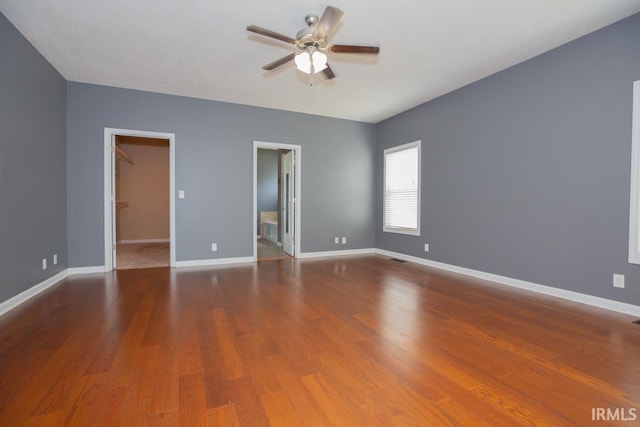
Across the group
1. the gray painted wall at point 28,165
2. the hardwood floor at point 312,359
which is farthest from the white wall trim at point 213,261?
the gray painted wall at point 28,165

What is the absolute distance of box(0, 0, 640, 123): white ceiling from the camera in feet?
8.66

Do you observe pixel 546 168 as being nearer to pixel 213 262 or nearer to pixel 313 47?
pixel 313 47

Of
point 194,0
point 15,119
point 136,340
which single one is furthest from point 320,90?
point 136,340

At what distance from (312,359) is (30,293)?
3345mm

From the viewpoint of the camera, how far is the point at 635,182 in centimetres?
274

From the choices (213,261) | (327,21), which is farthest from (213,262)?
(327,21)

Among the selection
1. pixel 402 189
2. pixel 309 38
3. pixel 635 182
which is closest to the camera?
pixel 309 38

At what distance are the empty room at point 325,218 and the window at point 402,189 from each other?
5cm

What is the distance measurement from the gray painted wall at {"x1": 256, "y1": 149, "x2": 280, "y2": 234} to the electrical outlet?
8003mm

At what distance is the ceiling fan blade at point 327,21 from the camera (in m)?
2.24

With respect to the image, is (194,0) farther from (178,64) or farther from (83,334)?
(83,334)

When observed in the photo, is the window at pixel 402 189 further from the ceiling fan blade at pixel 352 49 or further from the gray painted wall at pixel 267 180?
the gray painted wall at pixel 267 180

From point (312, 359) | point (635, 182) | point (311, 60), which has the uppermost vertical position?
point (311, 60)

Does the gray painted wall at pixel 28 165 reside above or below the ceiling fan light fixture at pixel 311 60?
below
